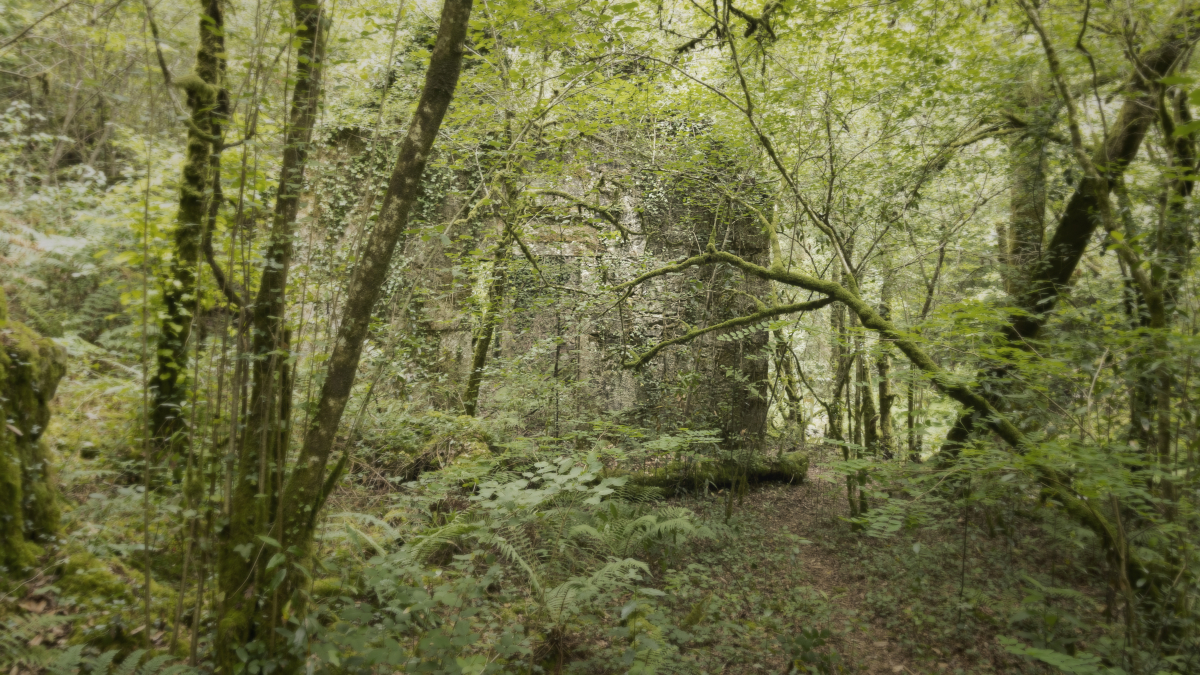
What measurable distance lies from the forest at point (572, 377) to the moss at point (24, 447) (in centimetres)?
3

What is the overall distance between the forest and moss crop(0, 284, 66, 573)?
1.1 inches

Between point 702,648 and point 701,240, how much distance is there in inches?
259

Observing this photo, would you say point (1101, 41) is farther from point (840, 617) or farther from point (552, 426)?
point (552, 426)

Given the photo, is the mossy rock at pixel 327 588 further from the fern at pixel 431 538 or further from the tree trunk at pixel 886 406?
the tree trunk at pixel 886 406

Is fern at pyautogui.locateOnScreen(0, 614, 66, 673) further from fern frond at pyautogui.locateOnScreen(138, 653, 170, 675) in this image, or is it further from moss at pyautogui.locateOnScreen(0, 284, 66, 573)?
fern frond at pyautogui.locateOnScreen(138, 653, 170, 675)

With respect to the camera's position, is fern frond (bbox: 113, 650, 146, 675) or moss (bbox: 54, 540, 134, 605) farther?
moss (bbox: 54, 540, 134, 605)

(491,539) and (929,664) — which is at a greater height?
(491,539)

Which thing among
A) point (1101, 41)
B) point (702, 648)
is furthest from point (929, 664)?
point (1101, 41)

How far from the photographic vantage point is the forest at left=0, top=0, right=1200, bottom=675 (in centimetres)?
264

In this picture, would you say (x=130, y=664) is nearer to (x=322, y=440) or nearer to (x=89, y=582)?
(x=322, y=440)

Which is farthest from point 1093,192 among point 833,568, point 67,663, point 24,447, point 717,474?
point 24,447

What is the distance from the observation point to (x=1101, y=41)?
468cm

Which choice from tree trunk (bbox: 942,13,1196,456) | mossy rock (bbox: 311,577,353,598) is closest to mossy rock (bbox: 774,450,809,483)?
tree trunk (bbox: 942,13,1196,456)

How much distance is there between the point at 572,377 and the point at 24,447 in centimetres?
577
